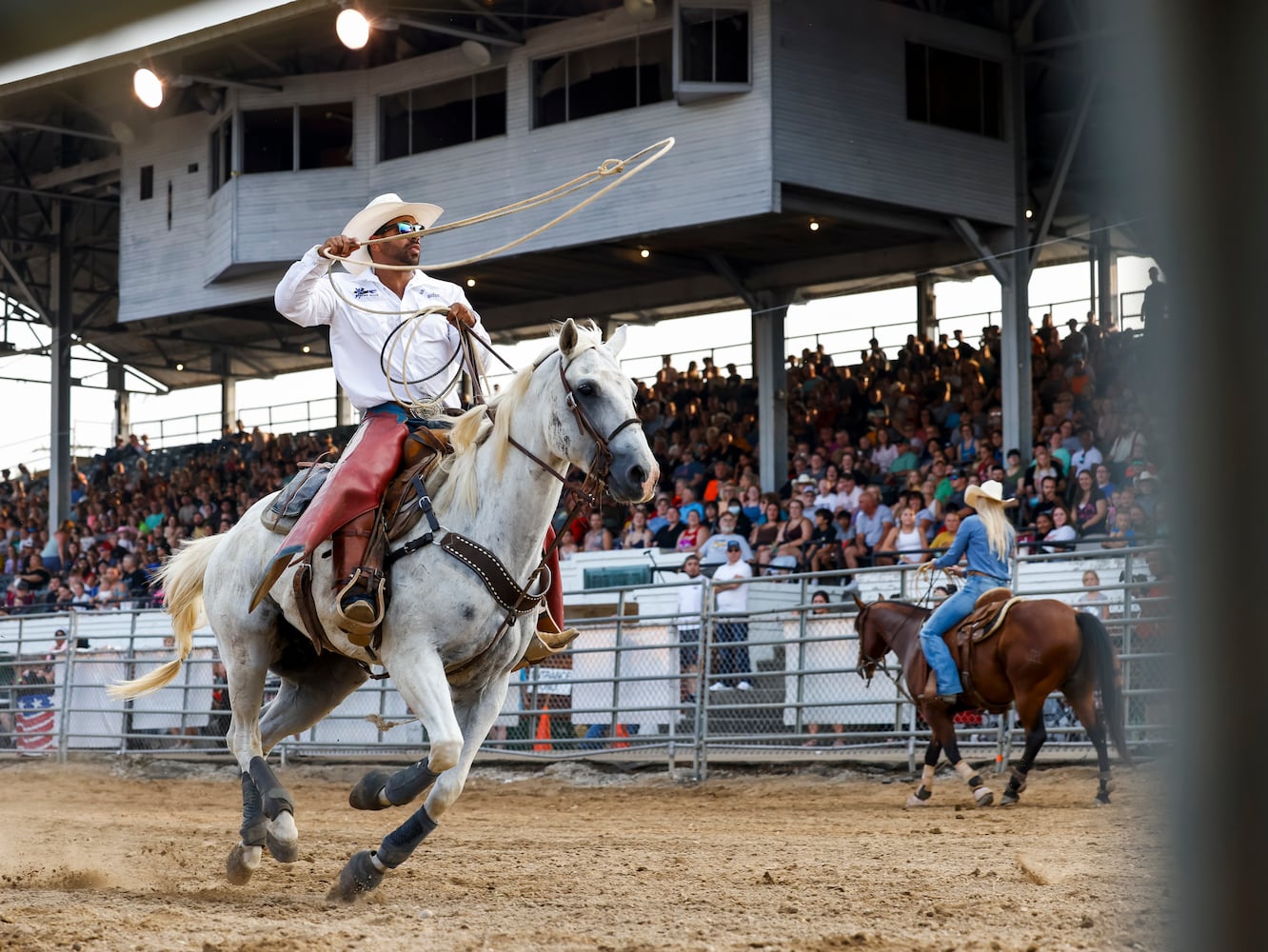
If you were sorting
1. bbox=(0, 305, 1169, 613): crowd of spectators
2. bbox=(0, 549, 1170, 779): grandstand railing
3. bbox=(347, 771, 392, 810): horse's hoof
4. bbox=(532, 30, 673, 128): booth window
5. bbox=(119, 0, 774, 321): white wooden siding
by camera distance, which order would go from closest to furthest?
bbox=(347, 771, 392, 810): horse's hoof, bbox=(0, 549, 1170, 779): grandstand railing, bbox=(0, 305, 1169, 613): crowd of spectators, bbox=(119, 0, 774, 321): white wooden siding, bbox=(532, 30, 673, 128): booth window

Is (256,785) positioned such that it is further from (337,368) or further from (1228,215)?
(1228,215)

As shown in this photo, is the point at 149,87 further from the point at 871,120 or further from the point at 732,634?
the point at 732,634

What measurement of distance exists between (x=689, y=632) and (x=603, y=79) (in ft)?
35.0

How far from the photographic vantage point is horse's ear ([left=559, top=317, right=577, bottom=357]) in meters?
6.14

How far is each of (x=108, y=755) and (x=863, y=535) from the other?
9832 mm

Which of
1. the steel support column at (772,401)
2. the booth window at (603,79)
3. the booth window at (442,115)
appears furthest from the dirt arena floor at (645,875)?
the booth window at (442,115)

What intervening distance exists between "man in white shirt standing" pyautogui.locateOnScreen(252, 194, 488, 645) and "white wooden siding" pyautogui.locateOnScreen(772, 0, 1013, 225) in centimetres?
1331

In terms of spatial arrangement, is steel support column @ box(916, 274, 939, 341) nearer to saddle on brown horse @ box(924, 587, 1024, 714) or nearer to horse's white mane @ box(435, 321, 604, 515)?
saddle on brown horse @ box(924, 587, 1024, 714)

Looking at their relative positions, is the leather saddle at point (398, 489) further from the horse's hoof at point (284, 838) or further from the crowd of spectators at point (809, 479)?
the crowd of spectators at point (809, 479)

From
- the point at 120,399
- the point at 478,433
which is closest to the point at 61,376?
the point at 120,399

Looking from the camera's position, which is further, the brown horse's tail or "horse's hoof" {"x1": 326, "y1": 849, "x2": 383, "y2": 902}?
the brown horse's tail

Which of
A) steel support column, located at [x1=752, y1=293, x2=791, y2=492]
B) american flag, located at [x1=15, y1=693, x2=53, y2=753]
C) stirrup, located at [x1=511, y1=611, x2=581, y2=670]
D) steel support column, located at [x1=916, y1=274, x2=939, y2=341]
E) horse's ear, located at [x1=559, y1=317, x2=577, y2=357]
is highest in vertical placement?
steel support column, located at [x1=916, y1=274, x2=939, y2=341]

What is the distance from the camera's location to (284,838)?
6.37 m

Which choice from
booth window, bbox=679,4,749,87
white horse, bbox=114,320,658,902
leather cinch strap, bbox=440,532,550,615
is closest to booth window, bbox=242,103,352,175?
booth window, bbox=679,4,749,87
